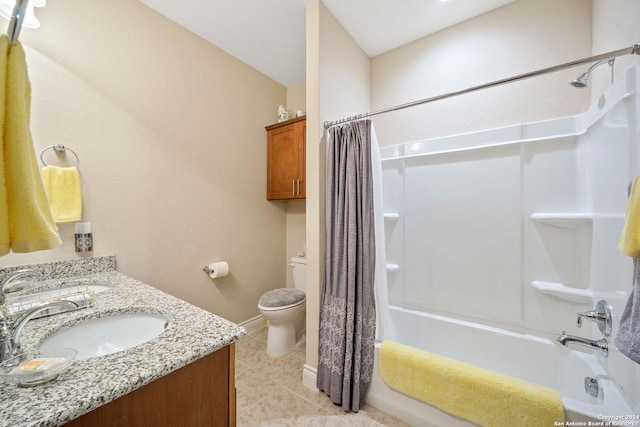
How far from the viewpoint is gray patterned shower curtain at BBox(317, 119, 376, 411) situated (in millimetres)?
1504

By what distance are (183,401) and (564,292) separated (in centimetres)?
210

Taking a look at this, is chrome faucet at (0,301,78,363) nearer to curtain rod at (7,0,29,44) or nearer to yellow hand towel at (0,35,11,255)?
yellow hand towel at (0,35,11,255)

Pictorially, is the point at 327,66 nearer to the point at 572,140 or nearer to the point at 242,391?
the point at 572,140

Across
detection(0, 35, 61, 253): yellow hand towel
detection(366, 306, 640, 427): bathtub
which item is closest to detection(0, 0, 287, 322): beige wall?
detection(0, 35, 61, 253): yellow hand towel

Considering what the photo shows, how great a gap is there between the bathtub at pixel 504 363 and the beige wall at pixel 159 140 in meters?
1.54

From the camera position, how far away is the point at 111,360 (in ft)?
2.04

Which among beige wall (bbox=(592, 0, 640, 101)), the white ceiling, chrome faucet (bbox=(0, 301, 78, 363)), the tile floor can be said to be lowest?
the tile floor

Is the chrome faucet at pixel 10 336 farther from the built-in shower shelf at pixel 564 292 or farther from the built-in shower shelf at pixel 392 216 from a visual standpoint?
the built-in shower shelf at pixel 564 292

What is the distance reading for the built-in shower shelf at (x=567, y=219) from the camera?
1480 millimetres

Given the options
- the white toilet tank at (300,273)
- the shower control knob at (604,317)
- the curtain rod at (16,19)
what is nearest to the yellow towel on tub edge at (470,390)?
the shower control knob at (604,317)

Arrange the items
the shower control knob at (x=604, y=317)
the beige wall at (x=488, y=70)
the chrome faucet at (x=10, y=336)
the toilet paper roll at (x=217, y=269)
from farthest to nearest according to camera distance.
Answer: the toilet paper roll at (x=217, y=269), the beige wall at (x=488, y=70), the shower control knob at (x=604, y=317), the chrome faucet at (x=10, y=336)

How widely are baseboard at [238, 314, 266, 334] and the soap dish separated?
1.96 m

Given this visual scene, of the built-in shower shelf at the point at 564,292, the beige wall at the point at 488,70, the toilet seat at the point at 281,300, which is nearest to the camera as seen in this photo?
the built-in shower shelf at the point at 564,292

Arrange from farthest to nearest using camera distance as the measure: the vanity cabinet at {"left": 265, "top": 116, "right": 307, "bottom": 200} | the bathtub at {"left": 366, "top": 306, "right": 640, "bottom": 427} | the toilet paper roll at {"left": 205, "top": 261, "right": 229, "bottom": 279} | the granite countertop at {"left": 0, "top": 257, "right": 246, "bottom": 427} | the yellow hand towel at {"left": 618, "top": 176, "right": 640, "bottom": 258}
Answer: the vanity cabinet at {"left": 265, "top": 116, "right": 307, "bottom": 200} → the toilet paper roll at {"left": 205, "top": 261, "right": 229, "bottom": 279} → the bathtub at {"left": 366, "top": 306, "right": 640, "bottom": 427} → the yellow hand towel at {"left": 618, "top": 176, "right": 640, "bottom": 258} → the granite countertop at {"left": 0, "top": 257, "right": 246, "bottom": 427}
